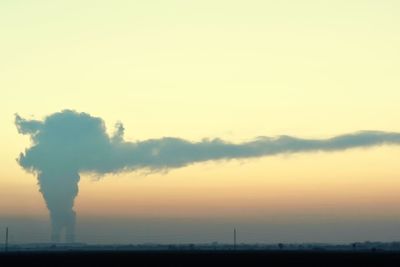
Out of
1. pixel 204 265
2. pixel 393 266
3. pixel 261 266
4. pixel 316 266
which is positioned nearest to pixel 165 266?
pixel 204 265

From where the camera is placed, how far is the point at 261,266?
95.2 metres

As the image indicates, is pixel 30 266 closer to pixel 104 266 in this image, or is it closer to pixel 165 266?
pixel 104 266

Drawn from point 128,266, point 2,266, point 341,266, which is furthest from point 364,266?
point 2,266

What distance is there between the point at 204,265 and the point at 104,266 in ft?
38.8

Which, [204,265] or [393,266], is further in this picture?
[204,265]

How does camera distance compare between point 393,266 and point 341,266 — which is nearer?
point 393,266

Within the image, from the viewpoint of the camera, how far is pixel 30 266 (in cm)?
9575

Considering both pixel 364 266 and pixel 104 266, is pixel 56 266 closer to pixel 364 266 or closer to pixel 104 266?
pixel 104 266

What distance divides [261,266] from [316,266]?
687 cm

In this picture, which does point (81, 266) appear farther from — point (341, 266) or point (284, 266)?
point (341, 266)

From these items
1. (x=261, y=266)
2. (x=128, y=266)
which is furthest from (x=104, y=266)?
(x=261, y=266)

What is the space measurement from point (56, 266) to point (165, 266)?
13.7 metres

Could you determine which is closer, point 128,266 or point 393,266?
point 393,266

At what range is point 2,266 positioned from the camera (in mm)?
95812
